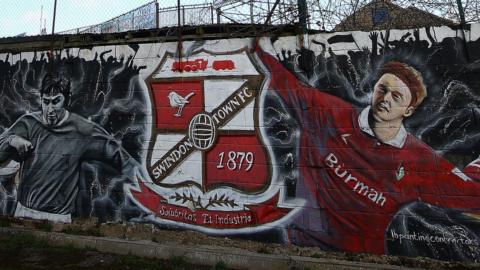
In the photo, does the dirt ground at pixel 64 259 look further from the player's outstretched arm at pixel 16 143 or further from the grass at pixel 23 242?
the player's outstretched arm at pixel 16 143

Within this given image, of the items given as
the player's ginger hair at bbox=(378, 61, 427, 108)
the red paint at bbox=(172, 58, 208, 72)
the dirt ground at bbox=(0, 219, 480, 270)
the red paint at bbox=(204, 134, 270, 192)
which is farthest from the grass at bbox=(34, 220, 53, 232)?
the player's ginger hair at bbox=(378, 61, 427, 108)

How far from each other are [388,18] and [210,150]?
2754 millimetres

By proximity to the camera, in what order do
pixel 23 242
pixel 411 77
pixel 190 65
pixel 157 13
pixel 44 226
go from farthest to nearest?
pixel 157 13 < pixel 44 226 < pixel 23 242 < pixel 190 65 < pixel 411 77

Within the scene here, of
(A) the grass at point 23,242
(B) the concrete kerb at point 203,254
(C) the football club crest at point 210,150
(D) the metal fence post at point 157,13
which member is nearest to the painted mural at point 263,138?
(C) the football club crest at point 210,150

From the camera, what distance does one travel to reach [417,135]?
4.84m

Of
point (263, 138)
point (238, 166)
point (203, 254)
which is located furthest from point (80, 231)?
point (263, 138)

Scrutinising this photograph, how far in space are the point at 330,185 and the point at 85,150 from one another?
11.9 feet

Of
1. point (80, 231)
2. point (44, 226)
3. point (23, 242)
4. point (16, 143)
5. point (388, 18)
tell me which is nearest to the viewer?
point (388, 18)

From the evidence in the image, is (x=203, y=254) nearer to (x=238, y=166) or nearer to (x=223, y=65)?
(x=238, y=166)

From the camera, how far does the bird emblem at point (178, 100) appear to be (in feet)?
19.2

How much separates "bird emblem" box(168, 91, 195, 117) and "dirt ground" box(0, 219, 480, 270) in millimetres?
1674

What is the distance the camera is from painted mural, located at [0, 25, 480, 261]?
4.78 meters

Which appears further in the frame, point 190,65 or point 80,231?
point 80,231

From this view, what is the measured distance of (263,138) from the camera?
5.50 metres
